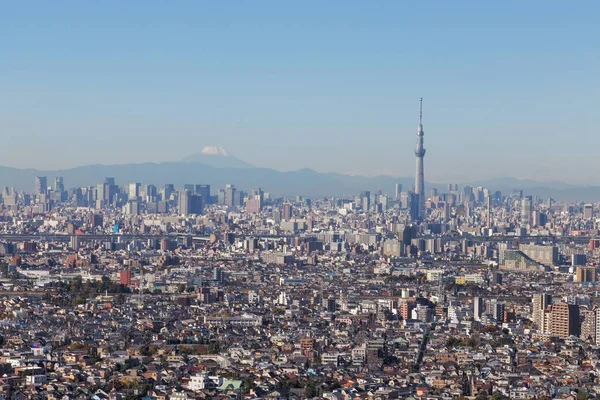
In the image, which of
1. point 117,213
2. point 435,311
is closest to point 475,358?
point 435,311

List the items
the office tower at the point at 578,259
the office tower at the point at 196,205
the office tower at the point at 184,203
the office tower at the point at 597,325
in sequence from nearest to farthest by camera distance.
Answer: the office tower at the point at 597,325 → the office tower at the point at 578,259 → the office tower at the point at 184,203 → the office tower at the point at 196,205

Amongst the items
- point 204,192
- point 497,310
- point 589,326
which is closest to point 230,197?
point 204,192

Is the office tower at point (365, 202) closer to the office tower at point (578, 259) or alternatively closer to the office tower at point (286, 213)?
the office tower at point (286, 213)

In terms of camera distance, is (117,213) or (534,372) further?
(117,213)

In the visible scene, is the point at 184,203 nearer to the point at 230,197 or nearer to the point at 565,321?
the point at 230,197

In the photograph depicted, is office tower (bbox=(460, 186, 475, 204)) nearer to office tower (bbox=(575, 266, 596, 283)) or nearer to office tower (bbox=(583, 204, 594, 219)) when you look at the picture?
office tower (bbox=(583, 204, 594, 219))

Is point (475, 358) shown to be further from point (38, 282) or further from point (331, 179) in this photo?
point (331, 179)

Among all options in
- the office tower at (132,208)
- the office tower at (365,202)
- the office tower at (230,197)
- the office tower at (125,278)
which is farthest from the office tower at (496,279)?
the office tower at (230,197)

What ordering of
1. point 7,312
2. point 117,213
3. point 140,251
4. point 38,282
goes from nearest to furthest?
1. point 7,312
2. point 38,282
3. point 140,251
4. point 117,213
